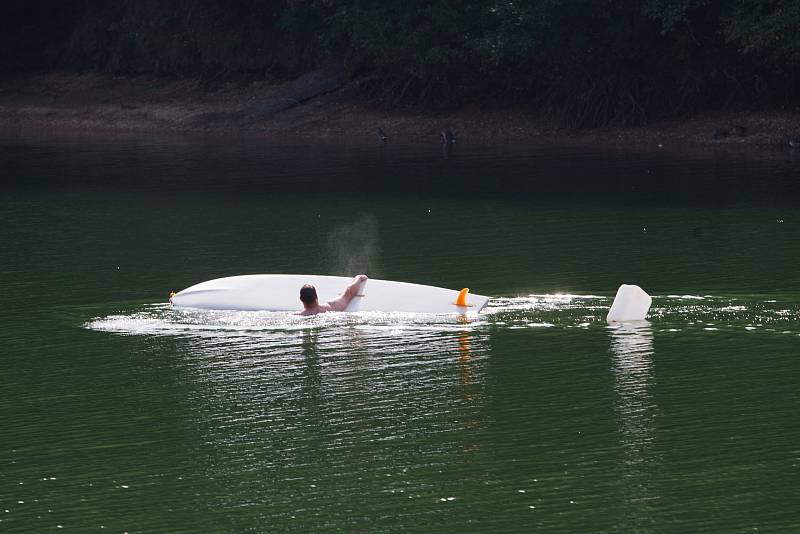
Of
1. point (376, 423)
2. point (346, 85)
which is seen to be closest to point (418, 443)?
point (376, 423)

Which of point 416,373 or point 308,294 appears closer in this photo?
point 416,373

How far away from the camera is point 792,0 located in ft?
128

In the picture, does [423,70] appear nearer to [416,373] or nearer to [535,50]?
[535,50]

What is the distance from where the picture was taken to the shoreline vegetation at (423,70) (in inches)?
1727

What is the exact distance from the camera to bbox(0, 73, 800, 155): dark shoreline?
145 ft

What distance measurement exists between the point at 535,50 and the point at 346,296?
2574 centimetres

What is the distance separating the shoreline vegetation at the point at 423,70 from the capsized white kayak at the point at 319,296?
21250mm

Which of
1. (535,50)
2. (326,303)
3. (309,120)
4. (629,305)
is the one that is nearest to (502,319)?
(629,305)

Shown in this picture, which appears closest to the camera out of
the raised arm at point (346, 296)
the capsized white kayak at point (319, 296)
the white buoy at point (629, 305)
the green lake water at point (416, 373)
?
the green lake water at point (416, 373)

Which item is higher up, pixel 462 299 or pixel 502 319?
pixel 462 299

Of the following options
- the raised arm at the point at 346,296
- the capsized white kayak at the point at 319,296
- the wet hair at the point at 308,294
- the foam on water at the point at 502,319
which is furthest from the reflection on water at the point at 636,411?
the wet hair at the point at 308,294

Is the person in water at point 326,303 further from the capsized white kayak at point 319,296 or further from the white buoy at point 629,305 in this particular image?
the white buoy at point 629,305

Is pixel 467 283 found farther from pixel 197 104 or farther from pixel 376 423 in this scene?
pixel 197 104

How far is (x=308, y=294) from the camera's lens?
66.5 feet
